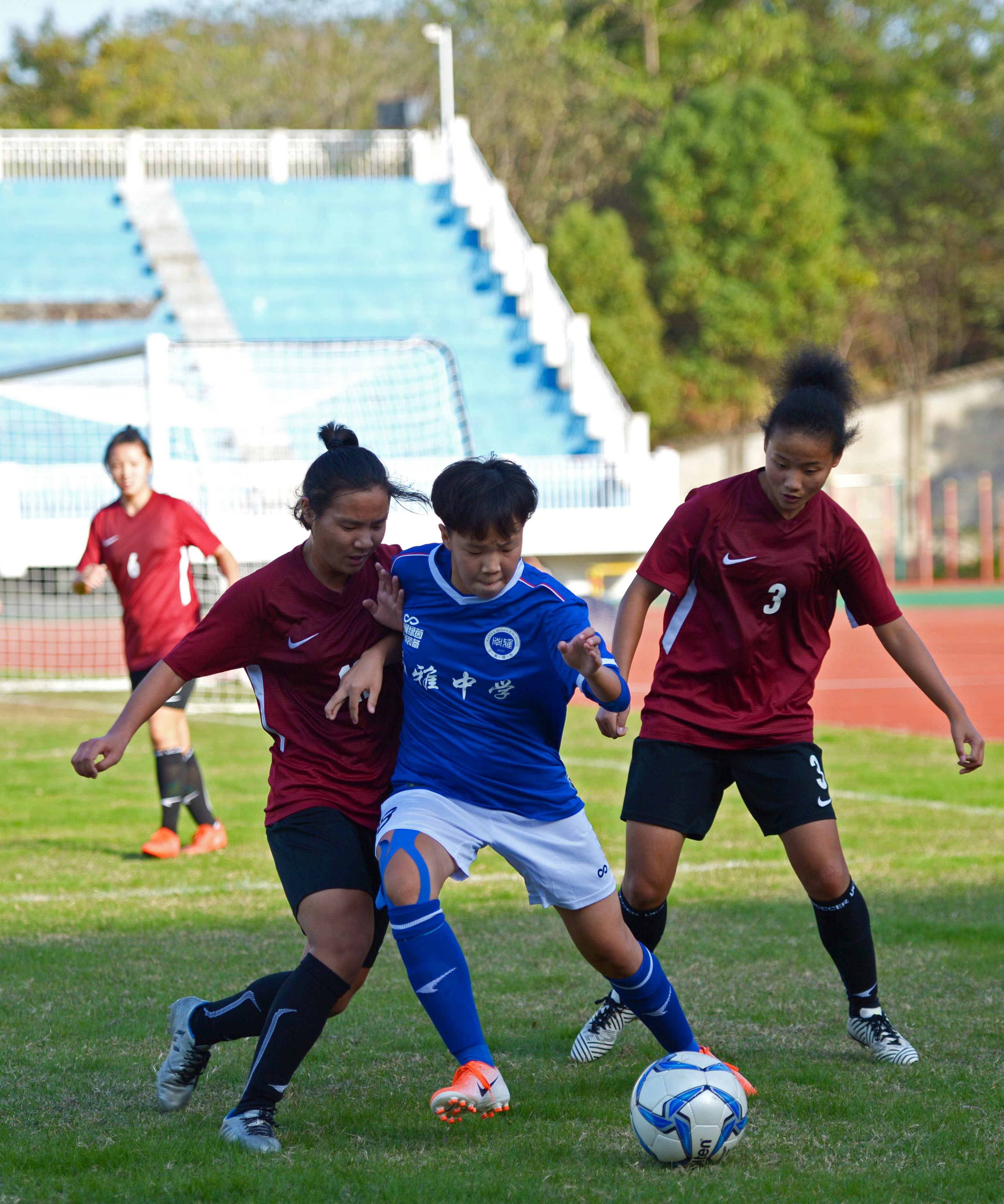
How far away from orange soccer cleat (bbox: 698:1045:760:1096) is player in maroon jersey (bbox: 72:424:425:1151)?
906 mm

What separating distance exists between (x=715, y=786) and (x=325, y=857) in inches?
48.9

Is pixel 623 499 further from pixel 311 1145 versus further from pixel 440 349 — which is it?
pixel 311 1145

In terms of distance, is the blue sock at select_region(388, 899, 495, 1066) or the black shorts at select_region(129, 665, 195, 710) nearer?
the blue sock at select_region(388, 899, 495, 1066)

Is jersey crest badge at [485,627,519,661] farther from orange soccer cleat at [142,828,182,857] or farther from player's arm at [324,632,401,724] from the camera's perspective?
orange soccer cleat at [142,828,182,857]

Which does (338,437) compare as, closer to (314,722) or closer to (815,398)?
(314,722)

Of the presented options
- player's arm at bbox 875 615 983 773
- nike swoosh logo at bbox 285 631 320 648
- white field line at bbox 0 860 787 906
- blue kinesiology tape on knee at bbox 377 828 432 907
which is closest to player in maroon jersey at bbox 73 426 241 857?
white field line at bbox 0 860 787 906

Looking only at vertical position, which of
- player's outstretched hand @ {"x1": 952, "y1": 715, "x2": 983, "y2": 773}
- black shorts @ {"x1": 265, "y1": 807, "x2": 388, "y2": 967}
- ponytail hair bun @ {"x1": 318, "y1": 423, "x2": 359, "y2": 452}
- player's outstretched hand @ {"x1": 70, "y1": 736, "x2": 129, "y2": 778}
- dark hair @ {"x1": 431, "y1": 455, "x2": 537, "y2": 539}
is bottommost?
black shorts @ {"x1": 265, "y1": 807, "x2": 388, "y2": 967}

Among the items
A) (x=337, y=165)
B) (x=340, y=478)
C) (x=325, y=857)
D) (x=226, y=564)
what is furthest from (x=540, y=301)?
(x=325, y=857)

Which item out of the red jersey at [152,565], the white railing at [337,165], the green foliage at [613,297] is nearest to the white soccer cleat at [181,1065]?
the red jersey at [152,565]

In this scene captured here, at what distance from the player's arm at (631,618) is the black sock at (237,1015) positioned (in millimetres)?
1111

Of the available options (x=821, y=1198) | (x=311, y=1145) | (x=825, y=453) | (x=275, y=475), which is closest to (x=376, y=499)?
(x=825, y=453)

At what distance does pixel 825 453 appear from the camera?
407 cm

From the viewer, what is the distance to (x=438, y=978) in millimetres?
3436

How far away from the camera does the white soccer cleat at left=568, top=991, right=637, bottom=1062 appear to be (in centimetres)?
427
